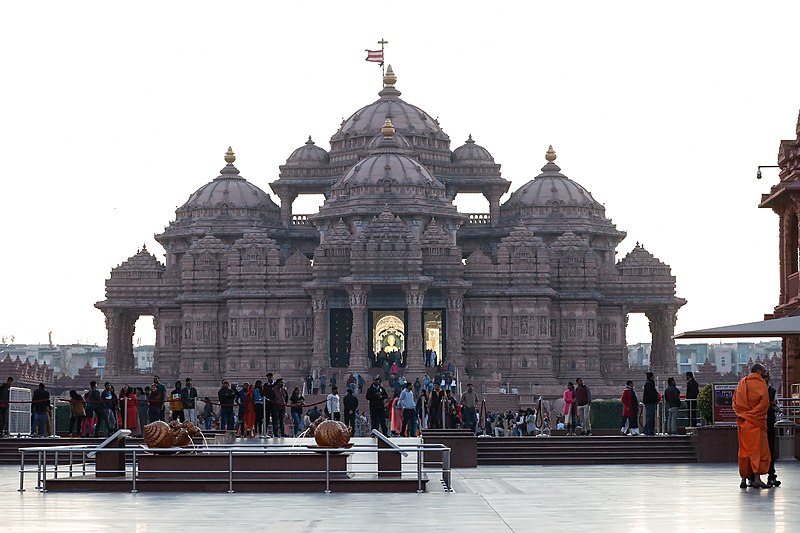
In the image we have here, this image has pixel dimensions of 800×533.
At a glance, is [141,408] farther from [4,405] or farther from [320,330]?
[320,330]

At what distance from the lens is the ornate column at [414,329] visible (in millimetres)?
Answer: 101550

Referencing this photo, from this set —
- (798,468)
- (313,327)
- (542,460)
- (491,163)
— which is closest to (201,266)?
(313,327)

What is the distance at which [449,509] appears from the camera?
2673 centimetres

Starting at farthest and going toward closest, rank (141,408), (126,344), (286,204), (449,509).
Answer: (286,204), (126,344), (141,408), (449,509)

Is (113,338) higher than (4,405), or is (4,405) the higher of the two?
(113,338)

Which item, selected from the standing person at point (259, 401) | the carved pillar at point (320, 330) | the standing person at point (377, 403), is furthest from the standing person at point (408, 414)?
the carved pillar at point (320, 330)

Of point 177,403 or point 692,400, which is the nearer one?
point 692,400

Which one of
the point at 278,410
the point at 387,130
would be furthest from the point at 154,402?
the point at 387,130

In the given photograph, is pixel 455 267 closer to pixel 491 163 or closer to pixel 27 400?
pixel 491 163

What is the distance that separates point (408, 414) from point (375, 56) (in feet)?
235

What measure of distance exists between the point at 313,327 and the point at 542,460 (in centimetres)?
6236

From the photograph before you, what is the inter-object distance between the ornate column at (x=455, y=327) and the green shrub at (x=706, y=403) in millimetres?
58315

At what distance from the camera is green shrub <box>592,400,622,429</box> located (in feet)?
299

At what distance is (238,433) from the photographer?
168 feet
